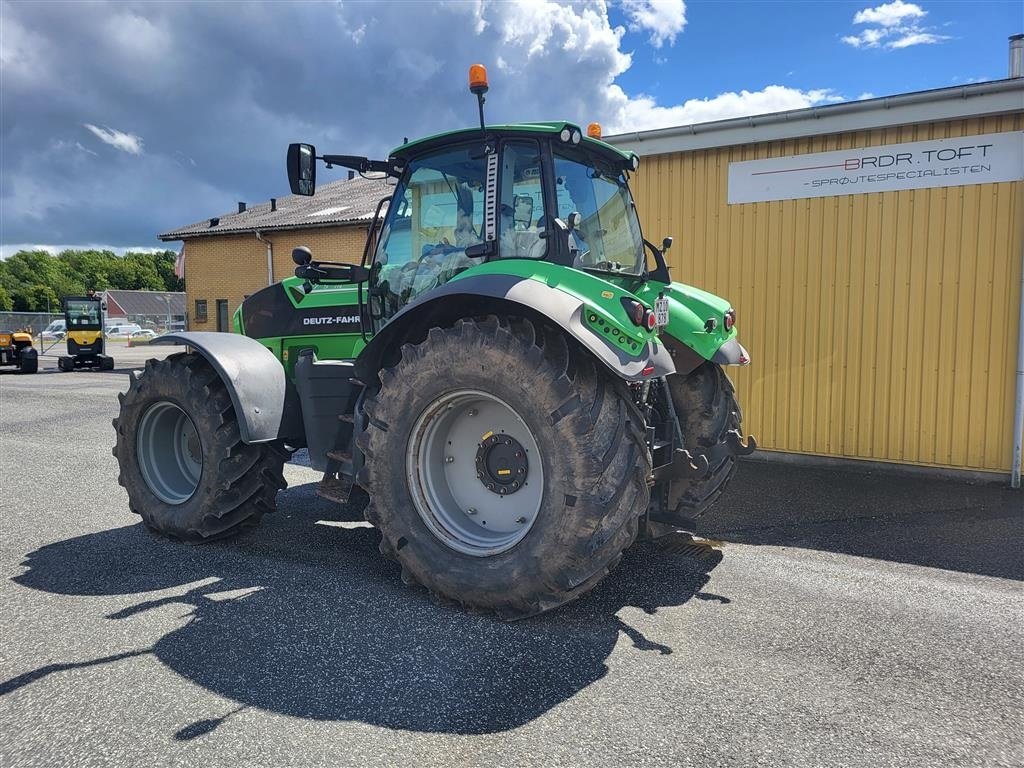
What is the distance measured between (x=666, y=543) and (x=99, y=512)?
432 centimetres

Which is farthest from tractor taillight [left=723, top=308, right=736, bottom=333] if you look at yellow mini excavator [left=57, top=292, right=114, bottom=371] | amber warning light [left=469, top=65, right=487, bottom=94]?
yellow mini excavator [left=57, top=292, right=114, bottom=371]

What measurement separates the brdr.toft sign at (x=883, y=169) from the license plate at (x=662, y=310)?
4.23 meters

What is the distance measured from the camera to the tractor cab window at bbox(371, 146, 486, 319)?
4227 mm

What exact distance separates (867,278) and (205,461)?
6.30m

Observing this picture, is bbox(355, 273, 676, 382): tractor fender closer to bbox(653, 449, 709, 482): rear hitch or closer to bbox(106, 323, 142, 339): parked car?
bbox(653, 449, 709, 482): rear hitch

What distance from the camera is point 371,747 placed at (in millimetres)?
2537

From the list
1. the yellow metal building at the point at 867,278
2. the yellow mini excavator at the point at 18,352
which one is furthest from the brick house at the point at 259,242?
the yellow metal building at the point at 867,278

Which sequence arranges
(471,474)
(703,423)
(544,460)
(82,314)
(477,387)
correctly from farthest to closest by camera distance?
(82,314) < (703,423) < (471,474) < (477,387) < (544,460)

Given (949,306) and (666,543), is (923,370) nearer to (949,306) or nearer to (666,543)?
(949,306)

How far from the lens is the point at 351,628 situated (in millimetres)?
3475

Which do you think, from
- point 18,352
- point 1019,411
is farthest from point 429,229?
point 18,352

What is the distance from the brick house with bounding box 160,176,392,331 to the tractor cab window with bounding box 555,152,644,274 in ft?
61.1

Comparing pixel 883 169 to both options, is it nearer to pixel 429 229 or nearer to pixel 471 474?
pixel 429 229

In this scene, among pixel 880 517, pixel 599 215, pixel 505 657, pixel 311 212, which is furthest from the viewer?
pixel 311 212
